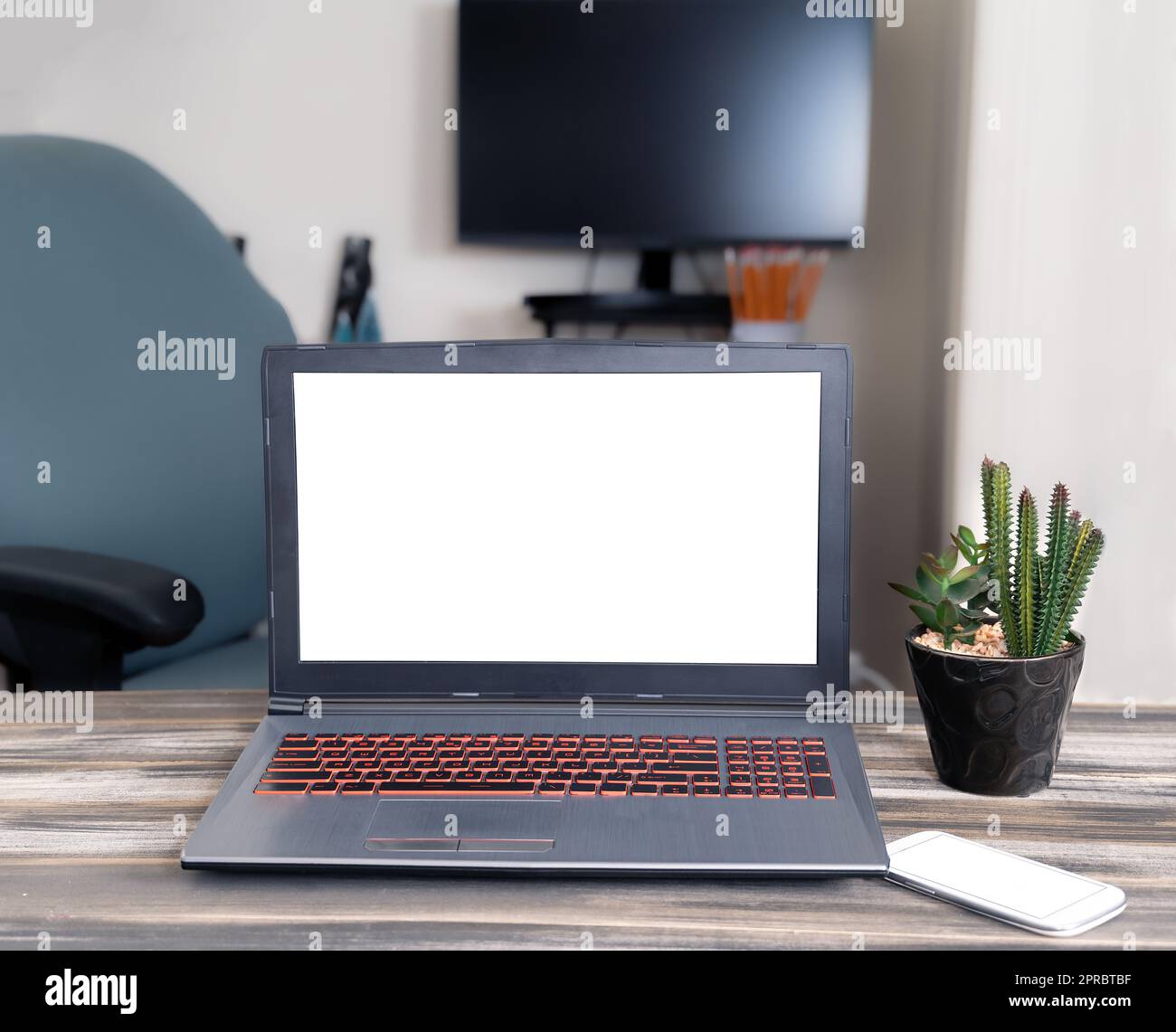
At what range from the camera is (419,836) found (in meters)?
0.55

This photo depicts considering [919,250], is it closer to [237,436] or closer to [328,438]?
[237,436]

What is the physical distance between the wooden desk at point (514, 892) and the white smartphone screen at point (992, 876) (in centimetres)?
1

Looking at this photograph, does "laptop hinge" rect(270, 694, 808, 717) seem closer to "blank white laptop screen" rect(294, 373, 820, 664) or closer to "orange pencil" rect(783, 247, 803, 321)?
"blank white laptop screen" rect(294, 373, 820, 664)

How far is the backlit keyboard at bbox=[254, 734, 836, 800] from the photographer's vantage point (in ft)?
1.96

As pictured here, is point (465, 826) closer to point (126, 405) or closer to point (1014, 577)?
point (1014, 577)

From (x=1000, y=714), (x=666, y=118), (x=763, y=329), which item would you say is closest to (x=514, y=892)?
(x=1000, y=714)

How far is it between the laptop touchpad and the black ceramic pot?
245mm

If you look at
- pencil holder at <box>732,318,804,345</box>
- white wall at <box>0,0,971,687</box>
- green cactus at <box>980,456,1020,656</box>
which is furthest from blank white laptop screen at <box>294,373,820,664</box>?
white wall at <box>0,0,971,687</box>

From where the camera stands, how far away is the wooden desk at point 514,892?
1.58ft

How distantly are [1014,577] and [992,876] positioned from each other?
0.21 metres

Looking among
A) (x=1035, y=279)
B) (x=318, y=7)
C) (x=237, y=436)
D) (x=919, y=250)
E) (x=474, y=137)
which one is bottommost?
(x=237, y=436)

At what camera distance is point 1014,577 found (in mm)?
662

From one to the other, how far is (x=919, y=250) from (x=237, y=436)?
3.99 feet
